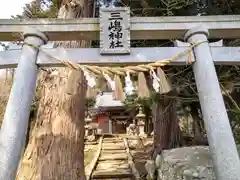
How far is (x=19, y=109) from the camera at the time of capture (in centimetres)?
227

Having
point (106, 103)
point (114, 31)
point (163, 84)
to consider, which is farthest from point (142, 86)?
point (106, 103)

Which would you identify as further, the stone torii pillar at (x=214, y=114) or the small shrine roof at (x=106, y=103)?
the small shrine roof at (x=106, y=103)

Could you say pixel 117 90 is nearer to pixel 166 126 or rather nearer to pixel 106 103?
pixel 166 126

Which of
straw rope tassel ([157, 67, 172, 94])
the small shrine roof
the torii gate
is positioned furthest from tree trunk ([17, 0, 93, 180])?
the small shrine roof

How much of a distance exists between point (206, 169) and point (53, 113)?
2.28 m

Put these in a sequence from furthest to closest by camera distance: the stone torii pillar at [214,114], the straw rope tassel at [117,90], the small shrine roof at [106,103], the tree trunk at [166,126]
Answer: the small shrine roof at [106,103], the tree trunk at [166,126], the straw rope tassel at [117,90], the stone torii pillar at [214,114]

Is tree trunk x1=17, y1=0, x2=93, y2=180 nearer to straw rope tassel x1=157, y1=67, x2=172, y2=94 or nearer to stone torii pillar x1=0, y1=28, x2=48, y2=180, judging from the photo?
stone torii pillar x1=0, y1=28, x2=48, y2=180

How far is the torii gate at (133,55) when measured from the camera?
2.21 metres

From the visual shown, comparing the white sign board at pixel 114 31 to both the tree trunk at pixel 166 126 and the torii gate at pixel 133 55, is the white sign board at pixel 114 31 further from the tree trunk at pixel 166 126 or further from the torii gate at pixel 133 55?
the tree trunk at pixel 166 126

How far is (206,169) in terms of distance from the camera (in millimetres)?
3207

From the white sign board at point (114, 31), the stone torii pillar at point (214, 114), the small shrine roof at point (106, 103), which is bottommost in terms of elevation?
the stone torii pillar at point (214, 114)

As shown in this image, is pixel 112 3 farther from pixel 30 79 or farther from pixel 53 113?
pixel 30 79

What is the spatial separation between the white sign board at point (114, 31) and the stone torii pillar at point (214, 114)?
0.64 m

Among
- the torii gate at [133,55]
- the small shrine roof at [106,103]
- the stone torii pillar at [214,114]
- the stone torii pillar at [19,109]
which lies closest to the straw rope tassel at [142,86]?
the torii gate at [133,55]
